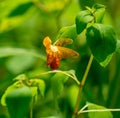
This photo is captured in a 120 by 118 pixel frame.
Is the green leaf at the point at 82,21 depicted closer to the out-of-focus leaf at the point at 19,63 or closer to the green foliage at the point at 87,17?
the green foliage at the point at 87,17

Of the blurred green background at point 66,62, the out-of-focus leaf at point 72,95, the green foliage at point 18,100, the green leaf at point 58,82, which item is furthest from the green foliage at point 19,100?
the out-of-focus leaf at point 72,95

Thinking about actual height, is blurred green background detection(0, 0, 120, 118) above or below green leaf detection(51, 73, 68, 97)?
below

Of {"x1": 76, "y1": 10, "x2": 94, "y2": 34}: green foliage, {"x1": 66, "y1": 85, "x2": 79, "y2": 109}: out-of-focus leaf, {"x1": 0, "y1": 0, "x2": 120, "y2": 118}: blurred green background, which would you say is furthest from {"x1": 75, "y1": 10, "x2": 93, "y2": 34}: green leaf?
{"x1": 66, "y1": 85, "x2": 79, "y2": 109}: out-of-focus leaf

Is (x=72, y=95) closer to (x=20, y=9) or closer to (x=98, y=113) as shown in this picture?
(x=20, y=9)

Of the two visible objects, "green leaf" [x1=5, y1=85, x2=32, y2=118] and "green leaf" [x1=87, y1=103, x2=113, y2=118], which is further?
"green leaf" [x1=87, y1=103, x2=113, y2=118]

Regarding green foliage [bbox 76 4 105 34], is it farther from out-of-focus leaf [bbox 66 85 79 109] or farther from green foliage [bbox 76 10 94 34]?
out-of-focus leaf [bbox 66 85 79 109]

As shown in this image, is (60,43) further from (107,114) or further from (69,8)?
(69,8)
